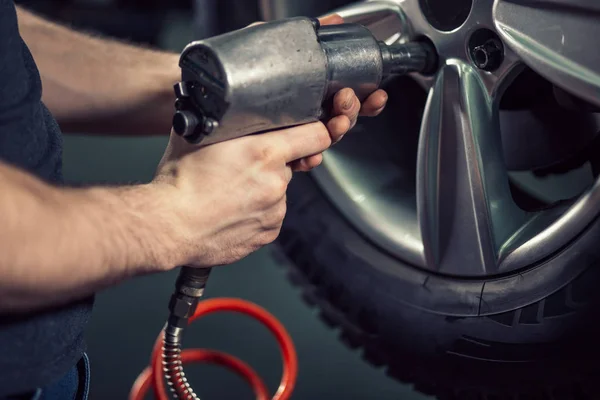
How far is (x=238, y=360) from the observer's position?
1400 mm

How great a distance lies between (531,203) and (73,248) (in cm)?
75

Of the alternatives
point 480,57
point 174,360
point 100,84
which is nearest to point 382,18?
point 480,57

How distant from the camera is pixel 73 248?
2.36 ft

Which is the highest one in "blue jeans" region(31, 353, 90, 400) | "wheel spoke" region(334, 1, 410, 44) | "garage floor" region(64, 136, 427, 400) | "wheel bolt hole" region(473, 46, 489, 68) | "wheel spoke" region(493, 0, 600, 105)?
"wheel spoke" region(493, 0, 600, 105)

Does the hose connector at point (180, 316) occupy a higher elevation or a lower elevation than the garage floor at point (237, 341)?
higher

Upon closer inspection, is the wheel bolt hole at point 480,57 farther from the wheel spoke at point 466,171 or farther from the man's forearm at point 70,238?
the man's forearm at point 70,238

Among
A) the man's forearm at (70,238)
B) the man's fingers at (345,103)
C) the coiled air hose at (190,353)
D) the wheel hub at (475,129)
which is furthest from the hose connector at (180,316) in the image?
the wheel hub at (475,129)

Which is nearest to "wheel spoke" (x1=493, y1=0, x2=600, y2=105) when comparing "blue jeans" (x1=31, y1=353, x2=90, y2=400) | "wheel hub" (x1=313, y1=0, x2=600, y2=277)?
"wheel hub" (x1=313, y1=0, x2=600, y2=277)

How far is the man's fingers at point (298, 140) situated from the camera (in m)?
0.83

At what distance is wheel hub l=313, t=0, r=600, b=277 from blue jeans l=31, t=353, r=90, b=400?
0.44 m

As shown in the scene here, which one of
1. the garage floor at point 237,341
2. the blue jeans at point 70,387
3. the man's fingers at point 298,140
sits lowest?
the garage floor at point 237,341

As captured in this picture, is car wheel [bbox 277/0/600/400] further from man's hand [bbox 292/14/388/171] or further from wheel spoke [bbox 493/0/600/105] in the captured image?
man's hand [bbox 292/14/388/171]

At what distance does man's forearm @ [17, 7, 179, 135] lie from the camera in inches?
42.7

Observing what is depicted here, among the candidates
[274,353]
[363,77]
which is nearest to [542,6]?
Result: [363,77]
